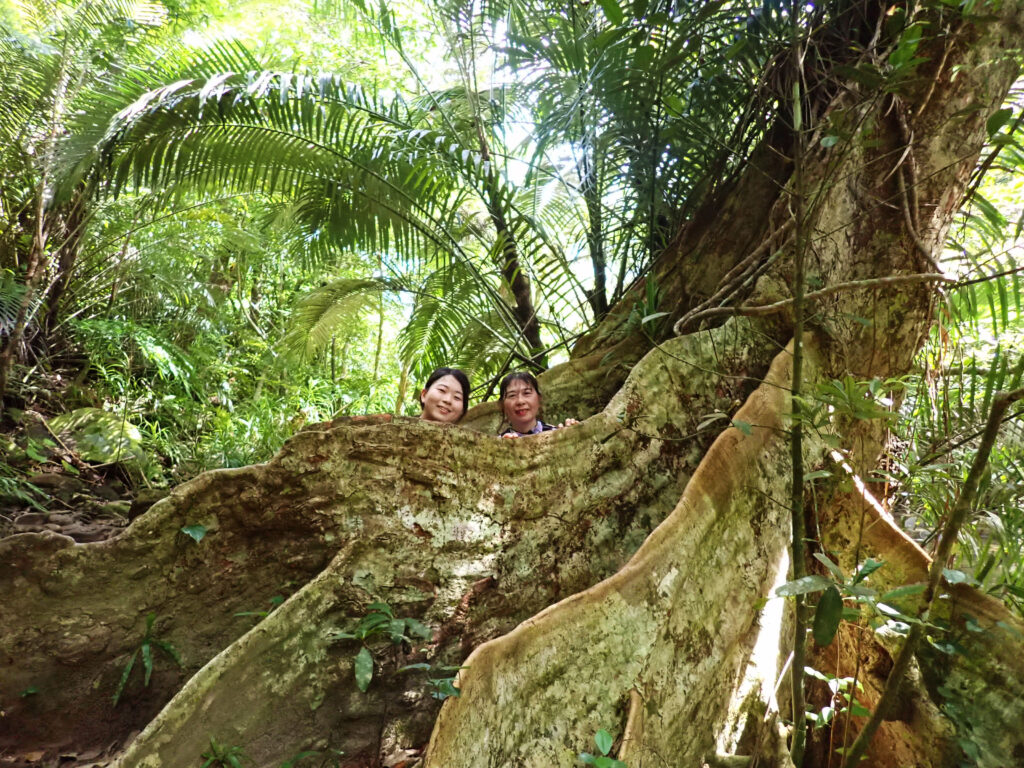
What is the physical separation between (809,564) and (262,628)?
2.01 metres

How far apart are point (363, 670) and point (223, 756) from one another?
1.39 feet

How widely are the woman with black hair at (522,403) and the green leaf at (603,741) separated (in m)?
1.54

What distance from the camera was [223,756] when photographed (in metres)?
1.93

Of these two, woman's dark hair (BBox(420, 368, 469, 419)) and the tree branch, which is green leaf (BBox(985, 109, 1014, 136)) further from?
woman's dark hair (BBox(420, 368, 469, 419))

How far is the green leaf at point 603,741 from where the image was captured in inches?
70.7

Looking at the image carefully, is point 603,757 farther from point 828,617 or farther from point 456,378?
point 456,378

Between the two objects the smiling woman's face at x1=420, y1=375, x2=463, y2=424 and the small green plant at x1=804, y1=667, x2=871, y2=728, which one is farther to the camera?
the smiling woman's face at x1=420, y1=375, x2=463, y2=424

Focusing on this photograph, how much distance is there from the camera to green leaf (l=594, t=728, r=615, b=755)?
1.79m

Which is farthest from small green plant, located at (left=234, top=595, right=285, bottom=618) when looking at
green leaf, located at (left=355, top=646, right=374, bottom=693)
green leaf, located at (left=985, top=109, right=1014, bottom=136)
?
green leaf, located at (left=985, top=109, right=1014, bottom=136)

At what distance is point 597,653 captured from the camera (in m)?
2.02

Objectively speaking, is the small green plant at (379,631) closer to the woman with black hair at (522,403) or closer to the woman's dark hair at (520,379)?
the woman with black hair at (522,403)

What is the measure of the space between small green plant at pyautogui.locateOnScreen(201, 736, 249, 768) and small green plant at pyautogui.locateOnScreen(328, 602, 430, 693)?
364 millimetres

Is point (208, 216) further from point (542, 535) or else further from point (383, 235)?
point (542, 535)

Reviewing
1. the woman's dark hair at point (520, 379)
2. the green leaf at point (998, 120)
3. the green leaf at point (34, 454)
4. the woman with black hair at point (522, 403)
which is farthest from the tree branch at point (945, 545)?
the green leaf at point (34, 454)
